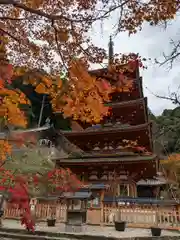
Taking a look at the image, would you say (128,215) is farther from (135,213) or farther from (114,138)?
(114,138)

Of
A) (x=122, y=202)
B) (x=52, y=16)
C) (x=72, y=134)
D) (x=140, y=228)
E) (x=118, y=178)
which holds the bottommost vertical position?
(x=140, y=228)

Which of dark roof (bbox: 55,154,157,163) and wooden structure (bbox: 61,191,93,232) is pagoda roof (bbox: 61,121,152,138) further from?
wooden structure (bbox: 61,191,93,232)

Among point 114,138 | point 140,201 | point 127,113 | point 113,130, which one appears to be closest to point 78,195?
point 140,201

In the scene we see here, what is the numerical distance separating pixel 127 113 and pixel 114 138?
2084mm

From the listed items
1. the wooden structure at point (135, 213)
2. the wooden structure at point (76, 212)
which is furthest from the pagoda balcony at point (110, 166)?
the wooden structure at point (76, 212)

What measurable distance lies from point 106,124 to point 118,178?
3675mm

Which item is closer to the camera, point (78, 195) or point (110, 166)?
point (78, 195)

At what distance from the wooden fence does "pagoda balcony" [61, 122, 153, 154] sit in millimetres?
4068

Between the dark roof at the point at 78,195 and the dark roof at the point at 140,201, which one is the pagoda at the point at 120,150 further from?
the dark roof at the point at 78,195

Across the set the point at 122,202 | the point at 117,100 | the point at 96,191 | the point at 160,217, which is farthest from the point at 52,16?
the point at 117,100

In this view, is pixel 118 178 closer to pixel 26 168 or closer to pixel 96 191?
pixel 96 191

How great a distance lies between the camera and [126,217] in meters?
11.2

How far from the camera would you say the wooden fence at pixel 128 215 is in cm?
1030

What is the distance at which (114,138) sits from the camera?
15.0m
